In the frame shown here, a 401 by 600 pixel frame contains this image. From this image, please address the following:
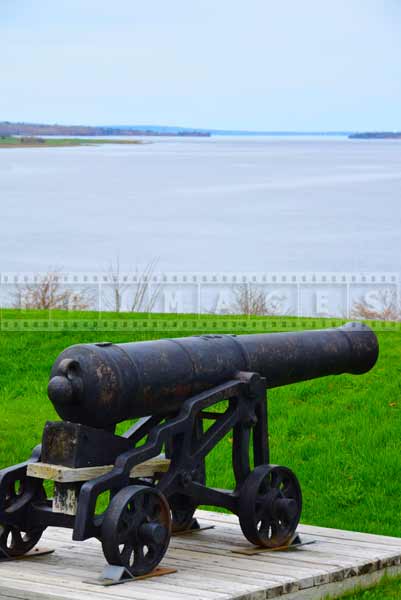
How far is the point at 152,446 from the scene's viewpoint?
220 inches

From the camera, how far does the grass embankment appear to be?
8.15 meters

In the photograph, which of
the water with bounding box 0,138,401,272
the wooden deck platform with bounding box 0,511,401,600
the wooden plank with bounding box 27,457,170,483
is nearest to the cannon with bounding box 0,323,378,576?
Answer: the wooden plank with bounding box 27,457,170,483

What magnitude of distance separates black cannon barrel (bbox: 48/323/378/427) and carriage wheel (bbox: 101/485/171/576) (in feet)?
1.16

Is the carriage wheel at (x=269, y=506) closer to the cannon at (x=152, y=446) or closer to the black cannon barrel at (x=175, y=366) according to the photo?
the cannon at (x=152, y=446)

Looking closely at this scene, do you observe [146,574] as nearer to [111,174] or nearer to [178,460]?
[178,460]

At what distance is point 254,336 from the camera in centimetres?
Result: 634

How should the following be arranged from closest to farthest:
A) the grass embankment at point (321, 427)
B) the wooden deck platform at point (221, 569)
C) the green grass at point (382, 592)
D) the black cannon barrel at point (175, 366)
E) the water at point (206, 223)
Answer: the wooden deck platform at point (221, 569)
the black cannon barrel at point (175, 366)
the green grass at point (382, 592)
the grass embankment at point (321, 427)
the water at point (206, 223)

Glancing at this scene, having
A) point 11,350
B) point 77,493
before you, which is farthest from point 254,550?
point 11,350

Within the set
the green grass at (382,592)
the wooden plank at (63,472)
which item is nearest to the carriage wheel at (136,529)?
the wooden plank at (63,472)

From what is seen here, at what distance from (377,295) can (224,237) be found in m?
33.0

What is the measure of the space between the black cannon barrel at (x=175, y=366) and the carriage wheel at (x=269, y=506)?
0.46 m

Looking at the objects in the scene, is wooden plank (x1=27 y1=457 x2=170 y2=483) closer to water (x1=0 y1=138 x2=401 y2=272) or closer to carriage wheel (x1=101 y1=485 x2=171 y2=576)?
carriage wheel (x1=101 y1=485 x2=171 y2=576)

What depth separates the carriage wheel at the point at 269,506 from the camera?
5992mm

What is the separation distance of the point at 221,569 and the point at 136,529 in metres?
0.52
